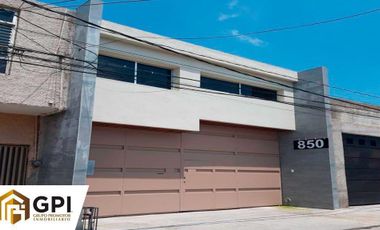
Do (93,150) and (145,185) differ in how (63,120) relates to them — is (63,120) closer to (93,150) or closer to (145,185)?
(93,150)

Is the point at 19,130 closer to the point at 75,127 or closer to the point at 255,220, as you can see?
the point at 75,127

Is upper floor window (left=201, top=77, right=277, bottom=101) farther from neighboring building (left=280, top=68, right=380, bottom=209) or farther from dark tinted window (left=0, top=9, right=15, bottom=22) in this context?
dark tinted window (left=0, top=9, right=15, bottom=22)

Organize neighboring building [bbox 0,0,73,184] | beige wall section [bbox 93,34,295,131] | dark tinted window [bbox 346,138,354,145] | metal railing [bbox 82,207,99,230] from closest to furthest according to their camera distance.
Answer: metal railing [bbox 82,207,99,230], neighboring building [bbox 0,0,73,184], beige wall section [bbox 93,34,295,131], dark tinted window [bbox 346,138,354,145]

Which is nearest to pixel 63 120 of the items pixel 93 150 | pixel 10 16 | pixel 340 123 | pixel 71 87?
pixel 71 87

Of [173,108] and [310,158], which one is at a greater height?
[173,108]

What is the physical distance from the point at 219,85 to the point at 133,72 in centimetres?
429

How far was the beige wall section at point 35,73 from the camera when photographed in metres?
10.5

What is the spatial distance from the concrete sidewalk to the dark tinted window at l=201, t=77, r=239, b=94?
5270mm

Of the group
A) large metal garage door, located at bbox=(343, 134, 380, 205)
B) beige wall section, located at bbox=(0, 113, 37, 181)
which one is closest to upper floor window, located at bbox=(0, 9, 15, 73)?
beige wall section, located at bbox=(0, 113, 37, 181)

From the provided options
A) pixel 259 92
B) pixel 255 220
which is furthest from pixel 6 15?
pixel 259 92

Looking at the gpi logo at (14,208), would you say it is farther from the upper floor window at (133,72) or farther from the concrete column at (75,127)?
the upper floor window at (133,72)

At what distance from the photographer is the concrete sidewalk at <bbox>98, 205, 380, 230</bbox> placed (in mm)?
11258

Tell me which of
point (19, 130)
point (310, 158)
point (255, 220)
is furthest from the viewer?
point (310, 158)

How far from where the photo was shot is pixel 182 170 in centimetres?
1509
